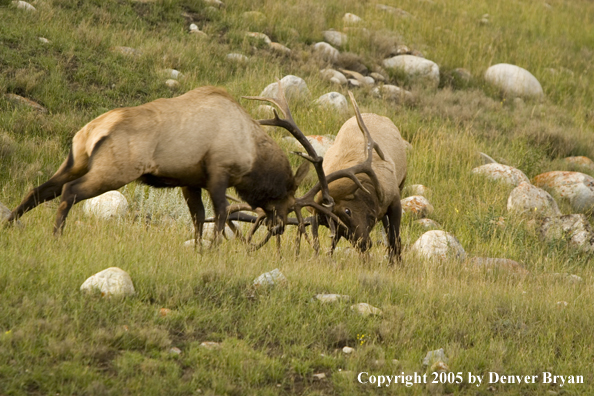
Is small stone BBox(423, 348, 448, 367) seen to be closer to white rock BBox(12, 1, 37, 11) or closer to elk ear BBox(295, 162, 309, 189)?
elk ear BBox(295, 162, 309, 189)

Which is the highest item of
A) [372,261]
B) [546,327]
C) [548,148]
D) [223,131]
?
[223,131]

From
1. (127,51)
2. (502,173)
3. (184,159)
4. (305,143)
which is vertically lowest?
(502,173)

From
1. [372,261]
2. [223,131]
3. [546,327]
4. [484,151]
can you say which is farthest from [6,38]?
[546,327]

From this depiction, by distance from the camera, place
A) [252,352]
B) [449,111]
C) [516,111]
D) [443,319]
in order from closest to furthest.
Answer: [252,352] → [443,319] → [449,111] → [516,111]

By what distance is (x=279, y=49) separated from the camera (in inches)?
580

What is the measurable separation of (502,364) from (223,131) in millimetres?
3199

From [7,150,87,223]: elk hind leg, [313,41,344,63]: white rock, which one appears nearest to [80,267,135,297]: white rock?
[7,150,87,223]: elk hind leg

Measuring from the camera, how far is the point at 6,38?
457 inches

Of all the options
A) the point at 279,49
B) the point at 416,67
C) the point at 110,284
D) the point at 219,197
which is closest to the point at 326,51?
the point at 279,49

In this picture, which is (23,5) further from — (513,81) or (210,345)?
(513,81)

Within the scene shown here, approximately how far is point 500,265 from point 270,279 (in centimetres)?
354

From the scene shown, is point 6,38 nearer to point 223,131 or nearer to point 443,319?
point 223,131

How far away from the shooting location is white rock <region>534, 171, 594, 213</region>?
457 inches

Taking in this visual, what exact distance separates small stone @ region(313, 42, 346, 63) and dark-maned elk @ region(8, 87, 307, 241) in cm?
839
